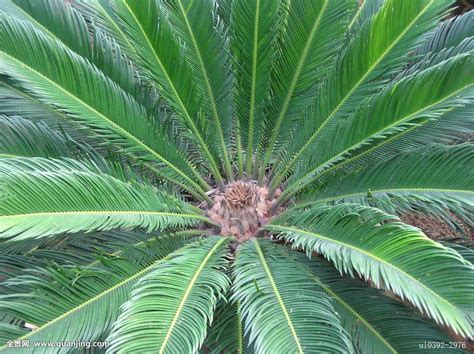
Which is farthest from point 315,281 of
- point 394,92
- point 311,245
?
point 394,92

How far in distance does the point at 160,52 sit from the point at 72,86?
334mm

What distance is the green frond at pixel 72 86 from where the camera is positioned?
4.95ft

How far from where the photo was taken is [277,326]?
Answer: 1.21m

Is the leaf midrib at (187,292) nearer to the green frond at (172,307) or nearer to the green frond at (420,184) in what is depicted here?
the green frond at (172,307)

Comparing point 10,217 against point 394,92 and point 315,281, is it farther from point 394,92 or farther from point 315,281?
point 394,92

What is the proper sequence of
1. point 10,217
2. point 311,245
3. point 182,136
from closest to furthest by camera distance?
point 10,217 < point 311,245 < point 182,136

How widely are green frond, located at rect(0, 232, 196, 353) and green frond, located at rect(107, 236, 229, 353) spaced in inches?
2.8

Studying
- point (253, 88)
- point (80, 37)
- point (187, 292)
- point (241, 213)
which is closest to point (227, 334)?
point (187, 292)

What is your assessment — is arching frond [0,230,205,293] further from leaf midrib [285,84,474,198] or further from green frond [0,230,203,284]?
leaf midrib [285,84,474,198]

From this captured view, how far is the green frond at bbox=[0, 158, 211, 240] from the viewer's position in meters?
1.15

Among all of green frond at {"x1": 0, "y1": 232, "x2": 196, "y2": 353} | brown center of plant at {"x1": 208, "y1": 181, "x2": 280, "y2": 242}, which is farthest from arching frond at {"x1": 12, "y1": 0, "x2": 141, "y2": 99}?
green frond at {"x1": 0, "y1": 232, "x2": 196, "y2": 353}

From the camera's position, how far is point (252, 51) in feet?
5.87

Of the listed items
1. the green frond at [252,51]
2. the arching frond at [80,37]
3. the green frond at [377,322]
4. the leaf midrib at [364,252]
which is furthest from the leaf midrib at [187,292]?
the arching frond at [80,37]

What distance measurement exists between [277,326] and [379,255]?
1.08 ft
